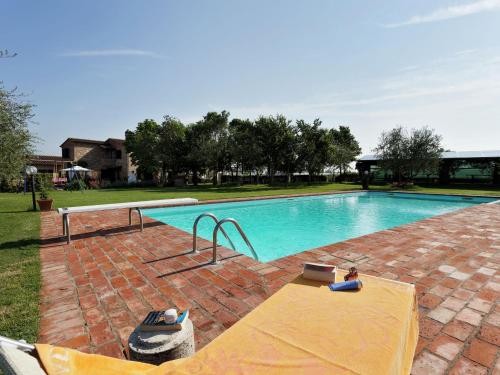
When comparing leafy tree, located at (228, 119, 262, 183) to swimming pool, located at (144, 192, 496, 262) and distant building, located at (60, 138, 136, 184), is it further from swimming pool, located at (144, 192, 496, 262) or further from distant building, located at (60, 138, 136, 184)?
distant building, located at (60, 138, 136, 184)

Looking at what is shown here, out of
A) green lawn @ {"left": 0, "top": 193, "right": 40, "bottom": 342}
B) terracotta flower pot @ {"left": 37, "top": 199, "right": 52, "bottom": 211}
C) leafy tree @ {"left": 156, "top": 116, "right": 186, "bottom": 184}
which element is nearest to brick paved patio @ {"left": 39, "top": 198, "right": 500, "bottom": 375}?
green lawn @ {"left": 0, "top": 193, "right": 40, "bottom": 342}

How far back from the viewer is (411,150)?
2598 cm

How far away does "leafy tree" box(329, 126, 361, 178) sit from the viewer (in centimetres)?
3198

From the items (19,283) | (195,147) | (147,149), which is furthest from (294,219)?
(147,149)

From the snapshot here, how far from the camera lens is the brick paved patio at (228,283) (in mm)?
2513

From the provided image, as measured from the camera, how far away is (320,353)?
161cm

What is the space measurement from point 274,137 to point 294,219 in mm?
15732

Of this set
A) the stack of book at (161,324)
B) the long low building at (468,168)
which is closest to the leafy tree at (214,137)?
the long low building at (468,168)

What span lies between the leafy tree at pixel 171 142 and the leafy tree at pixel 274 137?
1021 centimetres

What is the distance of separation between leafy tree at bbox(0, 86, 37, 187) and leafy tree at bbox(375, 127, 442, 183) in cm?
2874

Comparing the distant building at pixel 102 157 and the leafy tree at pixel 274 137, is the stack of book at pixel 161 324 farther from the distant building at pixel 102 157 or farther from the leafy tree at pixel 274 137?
the distant building at pixel 102 157

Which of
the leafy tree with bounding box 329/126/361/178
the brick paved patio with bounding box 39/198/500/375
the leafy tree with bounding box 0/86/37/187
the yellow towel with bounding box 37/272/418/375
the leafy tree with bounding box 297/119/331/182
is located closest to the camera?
the yellow towel with bounding box 37/272/418/375

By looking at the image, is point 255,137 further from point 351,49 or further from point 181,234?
point 181,234

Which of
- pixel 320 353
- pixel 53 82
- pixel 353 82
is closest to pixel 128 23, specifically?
pixel 53 82
